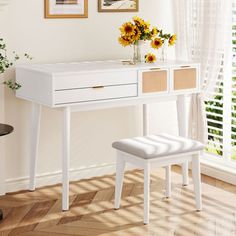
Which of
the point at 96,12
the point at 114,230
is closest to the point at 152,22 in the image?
the point at 96,12

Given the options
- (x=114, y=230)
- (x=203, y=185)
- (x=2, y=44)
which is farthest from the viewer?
(x=203, y=185)

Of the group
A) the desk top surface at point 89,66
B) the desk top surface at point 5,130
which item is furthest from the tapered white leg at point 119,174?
the desk top surface at point 5,130

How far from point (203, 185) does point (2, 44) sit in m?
1.74

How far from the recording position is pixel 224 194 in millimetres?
4234

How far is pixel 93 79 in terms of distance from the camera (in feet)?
12.7

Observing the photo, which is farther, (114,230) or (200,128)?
(200,128)

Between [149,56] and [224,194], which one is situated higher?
[149,56]

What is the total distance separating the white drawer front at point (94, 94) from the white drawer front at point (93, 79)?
0.03 meters

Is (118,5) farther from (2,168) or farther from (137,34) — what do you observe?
(2,168)

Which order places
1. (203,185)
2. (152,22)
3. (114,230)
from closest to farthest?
1. (114,230)
2. (203,185)
3. (152,22)

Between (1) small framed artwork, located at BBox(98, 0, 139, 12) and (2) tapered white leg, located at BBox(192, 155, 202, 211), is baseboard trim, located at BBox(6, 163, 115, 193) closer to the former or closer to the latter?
(2) tapered white leg, located at BBox(192, 155, 202, 211)

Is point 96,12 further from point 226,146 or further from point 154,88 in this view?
point 226,146

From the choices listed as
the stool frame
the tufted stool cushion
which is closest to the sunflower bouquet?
the tufted stool cushion

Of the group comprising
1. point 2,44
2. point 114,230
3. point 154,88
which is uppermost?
point 2,44
